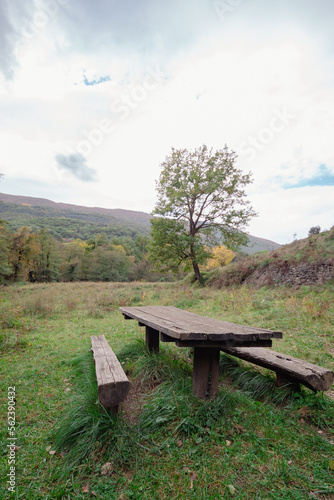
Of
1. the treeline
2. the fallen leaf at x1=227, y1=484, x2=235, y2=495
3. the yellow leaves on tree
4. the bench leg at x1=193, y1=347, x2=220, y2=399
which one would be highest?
the bench leg at x1=193, y1=347, x2=220, y2=399

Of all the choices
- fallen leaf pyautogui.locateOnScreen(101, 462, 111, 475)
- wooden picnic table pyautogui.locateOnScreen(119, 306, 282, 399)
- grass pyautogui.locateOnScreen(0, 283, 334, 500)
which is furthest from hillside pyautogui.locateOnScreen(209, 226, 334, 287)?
fallen leaf pyautogui.locateOnScreen(101, 462, 111, 475)

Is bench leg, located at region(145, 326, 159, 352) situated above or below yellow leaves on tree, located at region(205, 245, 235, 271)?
above

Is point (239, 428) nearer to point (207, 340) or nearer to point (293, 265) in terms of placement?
point (207, 340)

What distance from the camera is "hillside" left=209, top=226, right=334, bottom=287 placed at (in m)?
9.20

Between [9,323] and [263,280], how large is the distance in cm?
993

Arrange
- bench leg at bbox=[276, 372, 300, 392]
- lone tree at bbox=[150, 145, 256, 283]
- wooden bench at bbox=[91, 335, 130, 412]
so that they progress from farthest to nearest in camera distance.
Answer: lone tree at bbox=[150, 145, 256, 283] → bench leg at bbox=[276, 372, 300, 392] → wooden bench at bbox=[91, 335, 130, 412]

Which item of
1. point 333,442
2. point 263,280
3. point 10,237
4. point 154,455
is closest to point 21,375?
point 154,455

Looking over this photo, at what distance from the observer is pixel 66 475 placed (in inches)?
74.9

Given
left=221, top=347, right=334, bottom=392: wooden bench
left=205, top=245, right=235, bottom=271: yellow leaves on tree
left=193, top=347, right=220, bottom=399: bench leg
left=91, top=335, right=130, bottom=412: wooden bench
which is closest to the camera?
left=91, top=335, right=130, bottom=412: wooden bench

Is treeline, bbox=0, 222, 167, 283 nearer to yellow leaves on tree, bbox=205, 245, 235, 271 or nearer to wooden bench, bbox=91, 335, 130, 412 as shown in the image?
yellow leaves on tree, bbox=205, 245, 235, 271

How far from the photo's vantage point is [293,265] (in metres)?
10.4

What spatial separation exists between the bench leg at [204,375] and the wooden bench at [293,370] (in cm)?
69

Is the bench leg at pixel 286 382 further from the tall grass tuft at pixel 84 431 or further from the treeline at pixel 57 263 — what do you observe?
the treeline at pixel 57 263

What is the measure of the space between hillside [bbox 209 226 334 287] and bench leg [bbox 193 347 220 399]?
304 inches
